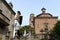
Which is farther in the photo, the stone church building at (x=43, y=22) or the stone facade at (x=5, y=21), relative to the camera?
the stone church building at (x=43, y=22)

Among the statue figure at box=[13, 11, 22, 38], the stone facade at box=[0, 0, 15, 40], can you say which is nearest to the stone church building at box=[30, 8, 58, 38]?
the statue figure at box=[13, 11, 22, 38]

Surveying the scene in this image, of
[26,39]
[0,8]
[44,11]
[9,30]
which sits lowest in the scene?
[26,39]

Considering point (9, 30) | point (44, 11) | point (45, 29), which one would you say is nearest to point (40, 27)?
point (45, 29)

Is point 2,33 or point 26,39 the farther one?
point 26,39

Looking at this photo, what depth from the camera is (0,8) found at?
22.4m

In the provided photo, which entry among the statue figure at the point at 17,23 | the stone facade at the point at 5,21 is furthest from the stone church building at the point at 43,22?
the stone facade at the point at 5,21

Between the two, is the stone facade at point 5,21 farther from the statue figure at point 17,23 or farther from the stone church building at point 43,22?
the stone church building at point 43,22

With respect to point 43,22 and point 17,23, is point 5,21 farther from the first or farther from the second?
point 43,22

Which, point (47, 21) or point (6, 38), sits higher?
point (47, 21)

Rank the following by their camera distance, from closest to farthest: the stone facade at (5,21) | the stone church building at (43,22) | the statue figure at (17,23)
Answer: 1. the stone facade at (5,21)
2. the statue figure at (17,23)
3. the stone church building at (43,22)

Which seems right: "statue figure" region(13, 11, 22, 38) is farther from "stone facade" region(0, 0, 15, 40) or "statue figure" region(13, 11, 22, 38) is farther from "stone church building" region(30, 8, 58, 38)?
"stone church building" region(30, 8, 58, 38)

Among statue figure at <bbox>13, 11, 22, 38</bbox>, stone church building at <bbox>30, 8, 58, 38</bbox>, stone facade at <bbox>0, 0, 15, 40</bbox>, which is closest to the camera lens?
stone facade at <bbox>0, 0, 15, 40</bbox>

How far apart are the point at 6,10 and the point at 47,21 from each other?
116 feet

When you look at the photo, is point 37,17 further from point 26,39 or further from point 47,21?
point 26,39
